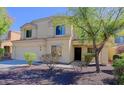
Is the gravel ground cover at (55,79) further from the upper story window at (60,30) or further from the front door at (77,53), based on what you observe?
the upper story window at (60,30)

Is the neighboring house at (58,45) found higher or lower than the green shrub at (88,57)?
higher

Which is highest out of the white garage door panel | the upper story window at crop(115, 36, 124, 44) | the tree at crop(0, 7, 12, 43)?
the tree at crop(0, 7, 12, 43)

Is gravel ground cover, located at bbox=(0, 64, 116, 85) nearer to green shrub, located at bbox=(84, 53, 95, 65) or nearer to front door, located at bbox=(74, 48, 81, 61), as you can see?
green shrub, located at bbox=(84, 53, 95, 65)

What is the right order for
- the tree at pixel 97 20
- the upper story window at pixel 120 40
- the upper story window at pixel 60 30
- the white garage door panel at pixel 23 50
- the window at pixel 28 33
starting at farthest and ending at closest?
the window at pixel 28 33
the upper story window at pixel 60 30
the white garage door panel at pixel 23 50
the upper story window at pixel 120 40
the tree at pixel 97 20

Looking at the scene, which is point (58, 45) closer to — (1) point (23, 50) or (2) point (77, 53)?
(2) point (77, 53)

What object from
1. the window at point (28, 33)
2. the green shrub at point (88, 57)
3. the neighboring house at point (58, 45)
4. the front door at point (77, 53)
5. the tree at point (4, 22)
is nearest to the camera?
the green shrub at point (88, 57)

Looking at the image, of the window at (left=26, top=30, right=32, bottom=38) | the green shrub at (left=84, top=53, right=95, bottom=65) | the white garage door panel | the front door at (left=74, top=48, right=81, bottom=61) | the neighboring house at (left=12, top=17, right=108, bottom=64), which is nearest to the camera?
the green shrub at (left=84, top=53, right=95, bottom=65)

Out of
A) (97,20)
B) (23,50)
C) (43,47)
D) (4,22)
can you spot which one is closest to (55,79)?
(97,20)

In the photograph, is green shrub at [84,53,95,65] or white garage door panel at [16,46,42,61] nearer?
green shrub at [84,53,95,65]

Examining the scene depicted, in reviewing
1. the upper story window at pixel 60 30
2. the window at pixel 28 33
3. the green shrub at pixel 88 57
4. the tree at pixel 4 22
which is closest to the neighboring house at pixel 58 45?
→ the upper story window at pixel 60 30

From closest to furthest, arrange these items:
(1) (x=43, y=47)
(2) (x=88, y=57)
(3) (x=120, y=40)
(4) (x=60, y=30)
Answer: (2) (x=88, y=57)
(3) (x=120, y=40)
(1) (x=43, y=47)
(4) (x=60, y=30)

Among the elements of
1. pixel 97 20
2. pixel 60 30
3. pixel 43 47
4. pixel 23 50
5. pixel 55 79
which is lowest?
pixel 55 79

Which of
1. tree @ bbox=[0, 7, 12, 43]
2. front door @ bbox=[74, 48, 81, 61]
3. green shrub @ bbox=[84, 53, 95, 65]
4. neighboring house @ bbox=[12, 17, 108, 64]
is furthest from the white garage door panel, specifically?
green shrub @ bbox=[84, 53, 95, 65]
